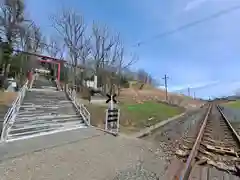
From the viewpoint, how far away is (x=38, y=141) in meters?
8.20

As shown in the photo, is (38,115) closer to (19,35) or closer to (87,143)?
(87,143)

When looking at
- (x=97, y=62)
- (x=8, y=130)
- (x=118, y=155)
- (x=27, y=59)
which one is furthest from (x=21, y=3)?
(x=118, y=155)

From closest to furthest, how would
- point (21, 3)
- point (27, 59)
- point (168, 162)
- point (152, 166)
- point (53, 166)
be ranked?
point (53, 166) < point (152, 166) < point (168, 162) < point (21, 3) < point (27, 59)

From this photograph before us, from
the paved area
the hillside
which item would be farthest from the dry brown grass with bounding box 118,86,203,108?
the paved area

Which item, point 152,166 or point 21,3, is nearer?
point 152,166

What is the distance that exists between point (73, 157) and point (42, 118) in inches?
210

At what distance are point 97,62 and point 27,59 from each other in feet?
37.3

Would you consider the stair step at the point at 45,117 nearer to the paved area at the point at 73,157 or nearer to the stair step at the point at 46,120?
the stair step at the point at 46,120

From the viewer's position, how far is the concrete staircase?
9.41 m

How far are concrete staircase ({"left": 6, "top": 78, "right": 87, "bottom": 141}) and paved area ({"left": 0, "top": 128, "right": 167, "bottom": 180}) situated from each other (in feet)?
2.99

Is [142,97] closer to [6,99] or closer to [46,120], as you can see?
[6,99]

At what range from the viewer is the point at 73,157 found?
6.73 metres

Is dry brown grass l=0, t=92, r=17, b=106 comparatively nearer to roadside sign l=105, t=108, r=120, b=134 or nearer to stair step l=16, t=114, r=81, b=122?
stair step l=16, t=114, r=81, b=122

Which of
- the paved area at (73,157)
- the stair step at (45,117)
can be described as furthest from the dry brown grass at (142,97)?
the paved area at (73,157)
